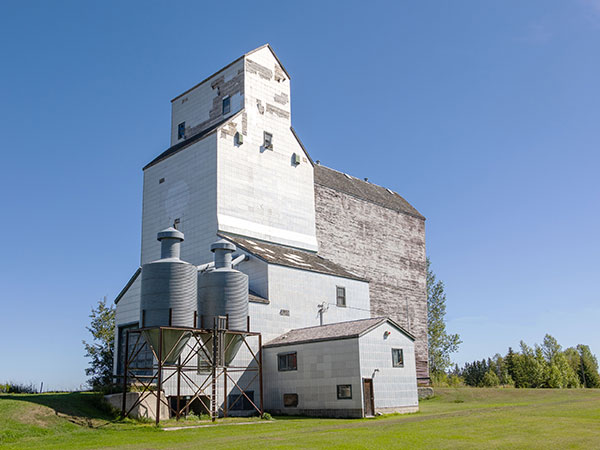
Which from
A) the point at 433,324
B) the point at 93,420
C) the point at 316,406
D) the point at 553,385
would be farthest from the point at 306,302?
the point at 553,385

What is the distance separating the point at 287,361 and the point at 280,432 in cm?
1105

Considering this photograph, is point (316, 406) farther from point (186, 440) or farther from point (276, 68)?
point (276, 68)

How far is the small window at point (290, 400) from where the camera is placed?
1258 inches

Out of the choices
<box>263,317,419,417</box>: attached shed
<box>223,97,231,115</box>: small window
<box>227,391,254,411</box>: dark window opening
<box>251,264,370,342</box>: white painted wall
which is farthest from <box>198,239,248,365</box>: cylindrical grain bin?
<box>223,97,231,115</box>: small window

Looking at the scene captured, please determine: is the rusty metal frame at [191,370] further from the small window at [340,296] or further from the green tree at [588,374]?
the green tree at [588,374]

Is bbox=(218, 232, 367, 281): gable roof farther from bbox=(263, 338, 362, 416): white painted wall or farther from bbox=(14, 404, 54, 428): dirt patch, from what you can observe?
bbox=(14, 404, 54, 428): dirt patch

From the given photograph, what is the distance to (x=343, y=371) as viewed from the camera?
98.3 ft

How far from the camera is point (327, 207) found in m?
48.2

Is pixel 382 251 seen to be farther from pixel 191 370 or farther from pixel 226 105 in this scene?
pixel 191 370

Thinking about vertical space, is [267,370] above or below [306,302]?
below

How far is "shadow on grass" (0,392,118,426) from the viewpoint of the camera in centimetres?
2409

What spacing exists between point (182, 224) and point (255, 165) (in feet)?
23.0

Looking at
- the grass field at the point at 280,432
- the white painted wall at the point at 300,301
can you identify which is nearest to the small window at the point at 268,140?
the white painted wall at the point at 300,301

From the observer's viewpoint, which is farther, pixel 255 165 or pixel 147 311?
pixel 255 165
